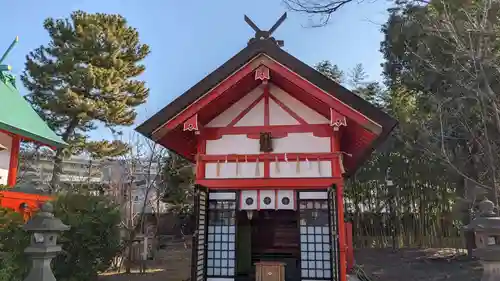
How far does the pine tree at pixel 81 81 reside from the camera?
48.2 ft

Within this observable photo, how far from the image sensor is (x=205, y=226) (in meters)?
6.57

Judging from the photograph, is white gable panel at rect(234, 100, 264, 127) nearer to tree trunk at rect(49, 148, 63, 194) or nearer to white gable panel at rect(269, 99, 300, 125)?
white gable panel at rect(269, 99, 300, 125)

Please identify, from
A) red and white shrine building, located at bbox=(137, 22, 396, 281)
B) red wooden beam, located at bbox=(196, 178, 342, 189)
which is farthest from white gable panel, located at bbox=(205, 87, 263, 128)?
red wooden beam, located at bbox=(196, 178, 342, 189)

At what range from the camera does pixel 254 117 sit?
6957 millimetres

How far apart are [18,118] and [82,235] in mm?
3289

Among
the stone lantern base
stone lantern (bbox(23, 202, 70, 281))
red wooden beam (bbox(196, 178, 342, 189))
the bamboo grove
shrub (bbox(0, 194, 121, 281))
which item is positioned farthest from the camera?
the bamboo grove

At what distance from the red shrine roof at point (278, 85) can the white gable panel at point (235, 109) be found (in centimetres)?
16

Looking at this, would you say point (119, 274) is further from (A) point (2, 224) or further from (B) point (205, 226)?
(B) point (205, 226)

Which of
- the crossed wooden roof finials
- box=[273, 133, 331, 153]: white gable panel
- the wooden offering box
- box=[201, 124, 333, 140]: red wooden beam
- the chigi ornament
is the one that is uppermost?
the crossed wooden roof finials

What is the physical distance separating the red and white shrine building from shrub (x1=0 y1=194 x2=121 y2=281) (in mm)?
2758

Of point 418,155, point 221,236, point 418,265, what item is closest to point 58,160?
point 221,236

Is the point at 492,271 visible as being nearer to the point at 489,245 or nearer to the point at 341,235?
the point at 489,245

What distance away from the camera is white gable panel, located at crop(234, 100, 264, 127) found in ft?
22.7

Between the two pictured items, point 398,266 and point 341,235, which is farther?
point 398,266
